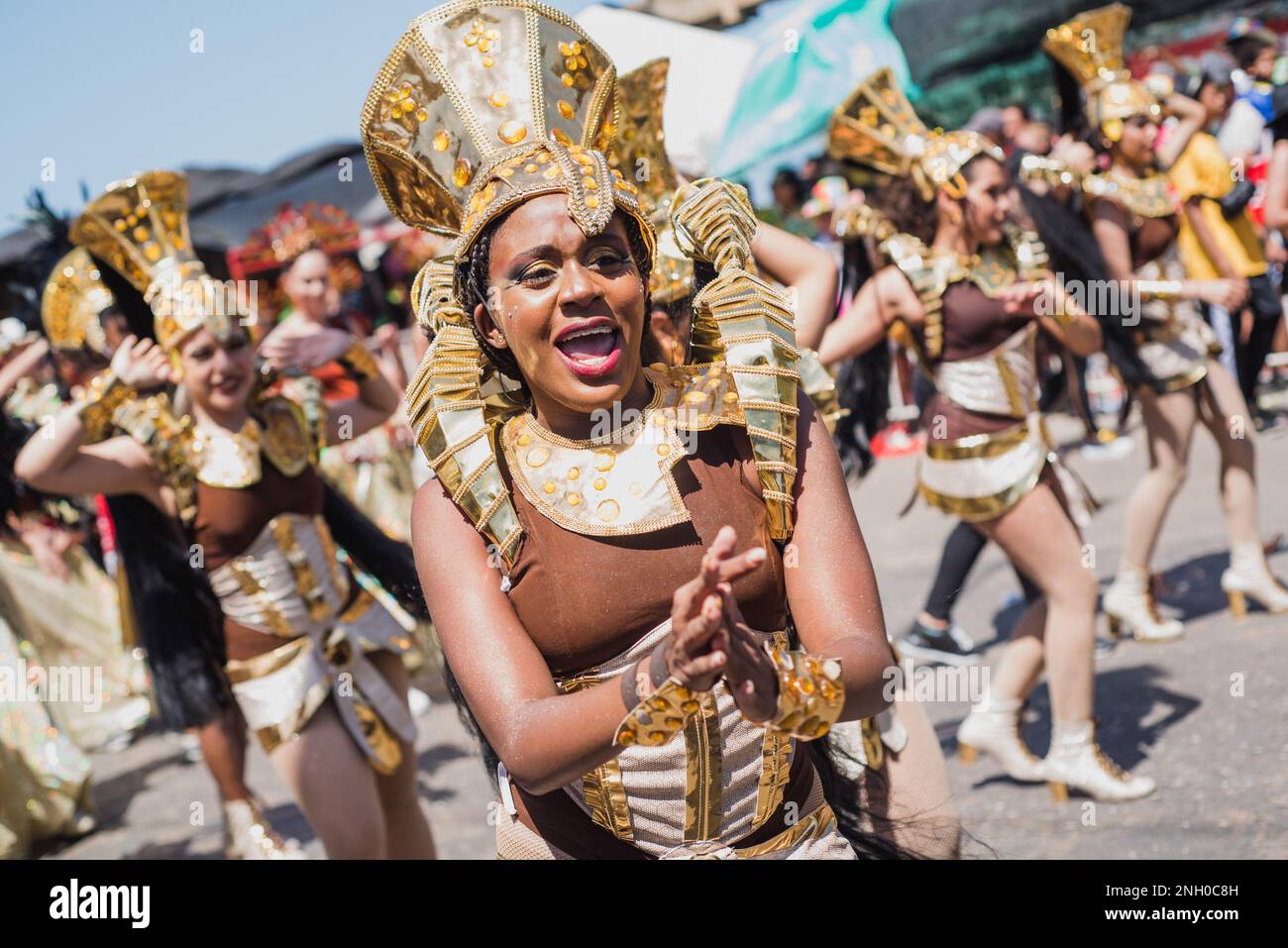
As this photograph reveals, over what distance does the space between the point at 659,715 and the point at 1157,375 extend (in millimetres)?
4439

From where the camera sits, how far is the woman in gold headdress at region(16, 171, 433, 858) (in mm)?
3990

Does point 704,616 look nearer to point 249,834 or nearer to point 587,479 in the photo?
point 587,479

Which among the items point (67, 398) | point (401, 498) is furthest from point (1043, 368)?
point (67, 398)

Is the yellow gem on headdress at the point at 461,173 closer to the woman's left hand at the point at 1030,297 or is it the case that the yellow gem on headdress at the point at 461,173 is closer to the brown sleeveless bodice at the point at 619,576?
the brown sleeveless bodice at the point at 619,576

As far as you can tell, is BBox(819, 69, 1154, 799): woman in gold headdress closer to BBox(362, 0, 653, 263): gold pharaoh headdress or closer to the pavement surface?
the pavement surface

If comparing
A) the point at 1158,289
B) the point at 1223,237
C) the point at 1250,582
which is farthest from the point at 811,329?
the point at 1223,237

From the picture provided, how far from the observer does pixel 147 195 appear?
13.5 ft

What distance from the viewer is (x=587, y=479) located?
2.12m

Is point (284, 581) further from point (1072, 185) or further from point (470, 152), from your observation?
point (1072, 185)

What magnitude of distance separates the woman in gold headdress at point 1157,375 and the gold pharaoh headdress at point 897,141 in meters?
1.17

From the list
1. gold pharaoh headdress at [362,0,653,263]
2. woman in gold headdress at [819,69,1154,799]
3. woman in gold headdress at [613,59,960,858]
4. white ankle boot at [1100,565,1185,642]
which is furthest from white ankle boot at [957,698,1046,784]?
gold pharaoh headdress at [362,0,653,263]

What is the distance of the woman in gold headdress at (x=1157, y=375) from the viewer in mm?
5594
